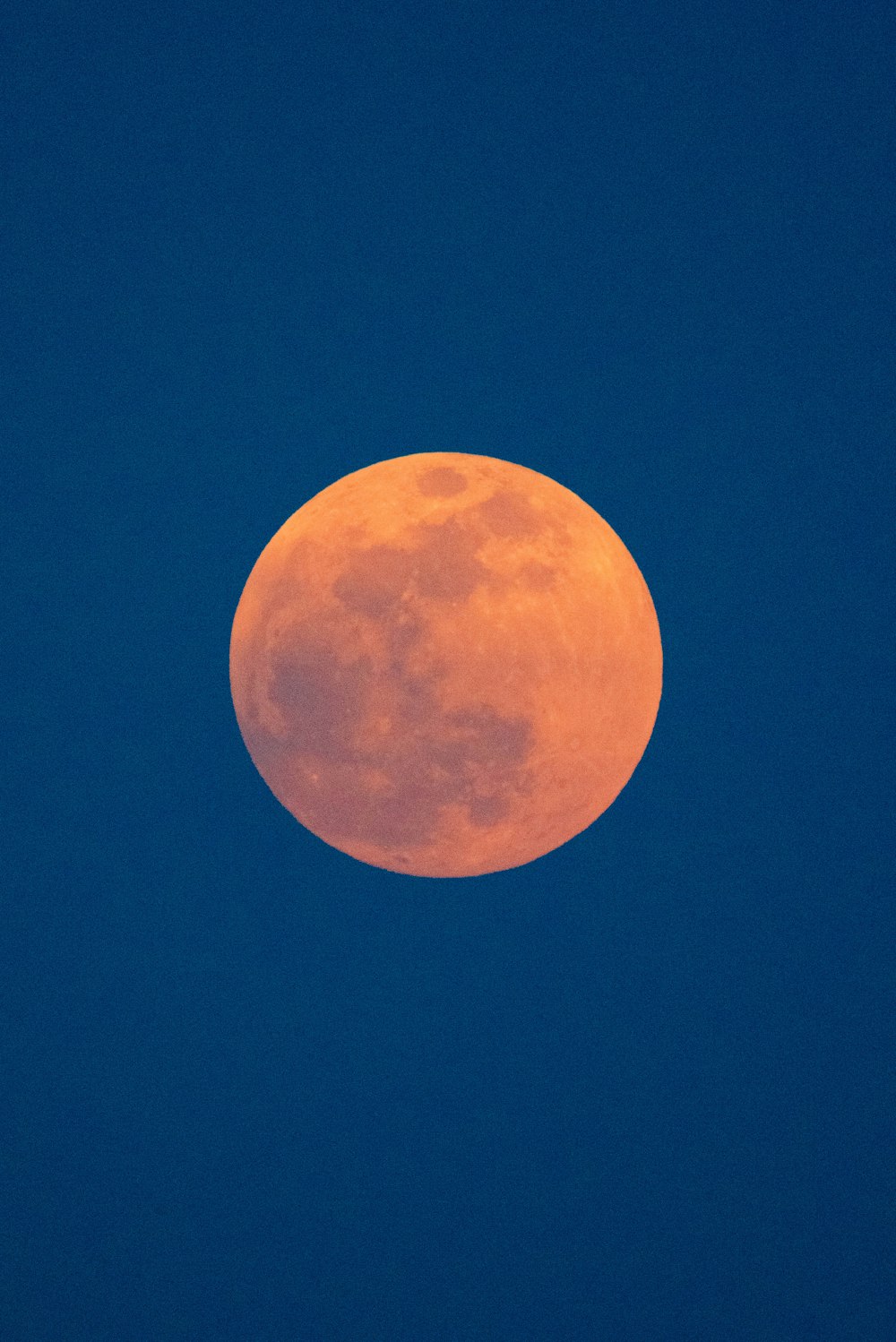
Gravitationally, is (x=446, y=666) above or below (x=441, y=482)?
below

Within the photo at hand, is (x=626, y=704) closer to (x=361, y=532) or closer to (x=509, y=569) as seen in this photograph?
(x=509, y=569)

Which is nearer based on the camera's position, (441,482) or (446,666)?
(446,666)

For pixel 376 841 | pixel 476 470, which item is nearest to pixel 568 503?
pixel 476 470

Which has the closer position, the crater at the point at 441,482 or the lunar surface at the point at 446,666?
the lunar surface at the point at 446,666

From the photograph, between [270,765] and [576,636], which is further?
[270,765]

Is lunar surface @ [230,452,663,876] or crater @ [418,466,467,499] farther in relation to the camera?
crater @ [418,466,467,499]

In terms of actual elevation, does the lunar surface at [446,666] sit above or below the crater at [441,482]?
below

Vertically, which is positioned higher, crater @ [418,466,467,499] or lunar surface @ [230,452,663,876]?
crater @ [418,466,467,499]

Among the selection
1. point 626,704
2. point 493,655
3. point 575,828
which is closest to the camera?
point 493,655
